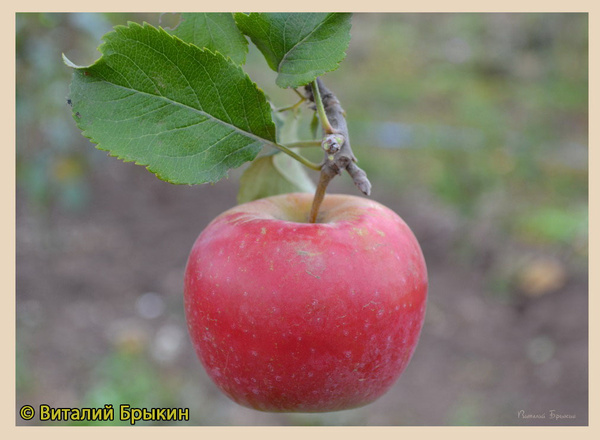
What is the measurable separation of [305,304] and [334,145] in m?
0.16

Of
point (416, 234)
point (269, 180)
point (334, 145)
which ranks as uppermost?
point (334, 145)

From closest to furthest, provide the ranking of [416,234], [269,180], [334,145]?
[334,145] → [269,180] → [416,234]

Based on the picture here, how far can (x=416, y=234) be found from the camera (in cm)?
295

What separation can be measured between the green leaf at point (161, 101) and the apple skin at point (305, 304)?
100 millimetres

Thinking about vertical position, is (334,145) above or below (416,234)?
above

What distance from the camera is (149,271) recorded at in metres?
2.74

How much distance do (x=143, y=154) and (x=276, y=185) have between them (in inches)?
10.0

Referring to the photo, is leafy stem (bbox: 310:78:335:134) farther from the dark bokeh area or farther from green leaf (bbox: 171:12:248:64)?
the dark bokeh area

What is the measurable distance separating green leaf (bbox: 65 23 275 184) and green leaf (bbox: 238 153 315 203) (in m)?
0.18

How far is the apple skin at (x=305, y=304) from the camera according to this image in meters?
0.63

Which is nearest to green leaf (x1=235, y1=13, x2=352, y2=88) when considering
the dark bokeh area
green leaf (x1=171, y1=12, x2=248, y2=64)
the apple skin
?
green leaf (x1=171, y1=12, x2=248, y2=64)

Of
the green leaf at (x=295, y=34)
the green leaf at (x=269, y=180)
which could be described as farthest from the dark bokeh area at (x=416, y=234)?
the green leaf at (x=295, y=34)

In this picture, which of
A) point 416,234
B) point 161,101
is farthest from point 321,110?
point 416,234

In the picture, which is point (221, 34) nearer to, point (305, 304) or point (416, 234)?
point (305, 304)
